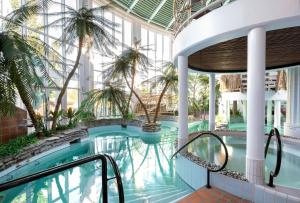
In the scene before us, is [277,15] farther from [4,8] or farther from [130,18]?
[130,18]

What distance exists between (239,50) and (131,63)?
23.8ft

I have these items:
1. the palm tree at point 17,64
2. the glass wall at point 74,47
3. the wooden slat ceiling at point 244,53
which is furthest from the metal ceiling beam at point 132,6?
the wooden slat ceiling at point 244,53

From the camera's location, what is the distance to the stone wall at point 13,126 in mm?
7332

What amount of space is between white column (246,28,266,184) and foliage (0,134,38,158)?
626 centimetres

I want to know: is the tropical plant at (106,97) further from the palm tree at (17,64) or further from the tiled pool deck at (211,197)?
the tiled pool deck at (211,197)

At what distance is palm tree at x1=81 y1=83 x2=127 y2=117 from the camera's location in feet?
40.6

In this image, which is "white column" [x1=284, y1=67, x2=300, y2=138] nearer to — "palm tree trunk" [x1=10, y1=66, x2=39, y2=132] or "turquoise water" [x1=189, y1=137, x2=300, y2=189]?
"turquoise water" [x1=189, y1=137, x2=300, y2=189]

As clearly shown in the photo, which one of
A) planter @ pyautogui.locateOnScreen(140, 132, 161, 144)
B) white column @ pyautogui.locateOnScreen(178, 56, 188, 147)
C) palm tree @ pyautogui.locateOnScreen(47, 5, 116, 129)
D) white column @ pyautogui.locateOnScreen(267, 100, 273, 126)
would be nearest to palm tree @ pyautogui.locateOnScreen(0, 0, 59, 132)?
palm tree @ pyautogui.locateOnScreen(47, 5, 116, 129)

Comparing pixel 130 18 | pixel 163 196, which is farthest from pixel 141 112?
pixel 163 196

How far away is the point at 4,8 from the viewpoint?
30.2 ft

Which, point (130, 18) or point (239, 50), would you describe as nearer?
point (239, 50)

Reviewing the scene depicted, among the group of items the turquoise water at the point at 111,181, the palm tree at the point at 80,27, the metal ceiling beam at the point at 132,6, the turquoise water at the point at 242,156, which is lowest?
the turquoise water at the point at 111,181

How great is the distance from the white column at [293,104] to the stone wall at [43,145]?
9224mm

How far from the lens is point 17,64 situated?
652 cm
